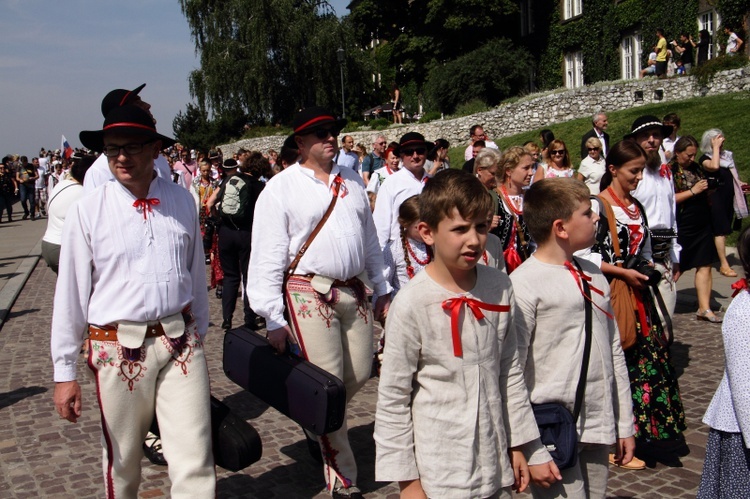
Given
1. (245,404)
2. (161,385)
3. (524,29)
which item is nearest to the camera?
(161,385)

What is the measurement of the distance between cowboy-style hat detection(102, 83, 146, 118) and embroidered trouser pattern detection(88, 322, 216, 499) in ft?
3.77

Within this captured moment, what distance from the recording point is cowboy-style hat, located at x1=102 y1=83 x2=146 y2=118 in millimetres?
3771

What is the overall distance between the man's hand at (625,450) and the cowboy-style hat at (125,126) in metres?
2.42

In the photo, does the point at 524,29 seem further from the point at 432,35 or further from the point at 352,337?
the point at 352,337

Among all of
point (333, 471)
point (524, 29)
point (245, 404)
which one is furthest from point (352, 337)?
point (524, 29)

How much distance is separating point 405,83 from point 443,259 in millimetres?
47775

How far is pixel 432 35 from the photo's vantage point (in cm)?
4531

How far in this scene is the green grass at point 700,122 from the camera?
16453 mm

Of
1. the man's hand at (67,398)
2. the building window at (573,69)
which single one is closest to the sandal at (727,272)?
the man's hand at (67,398)

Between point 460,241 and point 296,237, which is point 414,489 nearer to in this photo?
point 460,241

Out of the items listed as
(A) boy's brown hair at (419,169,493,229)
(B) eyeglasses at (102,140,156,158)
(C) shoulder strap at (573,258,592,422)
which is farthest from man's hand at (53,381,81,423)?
(C) shoulder strap at (573,258,592,422)

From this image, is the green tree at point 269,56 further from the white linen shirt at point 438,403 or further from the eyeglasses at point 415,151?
the white linen shirt at point 438,403

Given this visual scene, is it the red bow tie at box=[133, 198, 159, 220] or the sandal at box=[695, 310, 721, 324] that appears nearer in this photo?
the red bow tie at box=[133, 198, 159, 220]

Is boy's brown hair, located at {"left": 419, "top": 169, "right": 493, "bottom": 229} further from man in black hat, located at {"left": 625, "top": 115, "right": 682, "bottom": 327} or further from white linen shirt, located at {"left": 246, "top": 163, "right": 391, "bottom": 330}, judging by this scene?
man in black hat, located at {"left": 625, "top": 115, "right": 682, "bottom": 327}
